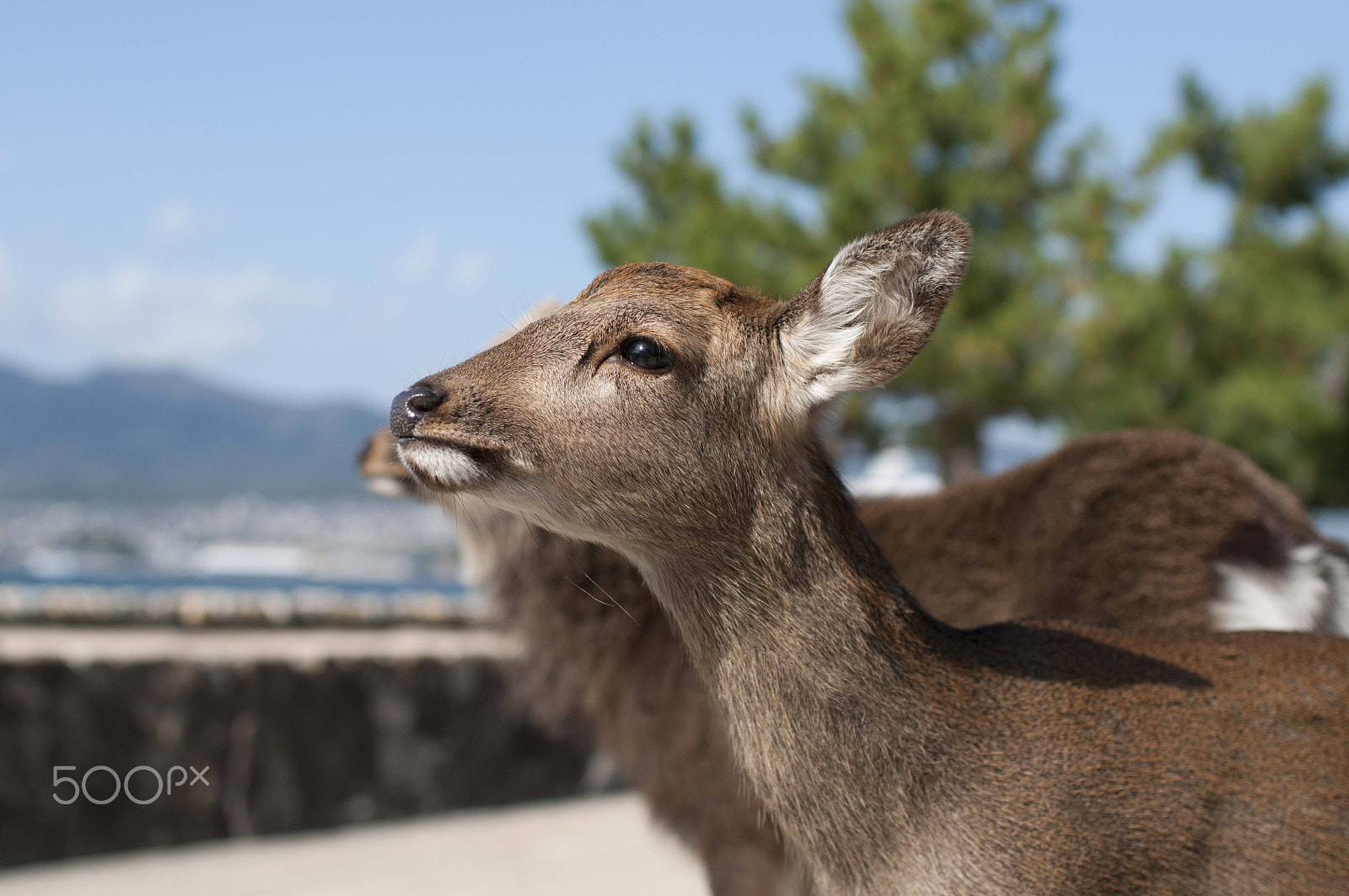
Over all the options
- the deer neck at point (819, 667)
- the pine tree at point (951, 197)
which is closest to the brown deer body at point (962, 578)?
the deer neck at point (819, 667)

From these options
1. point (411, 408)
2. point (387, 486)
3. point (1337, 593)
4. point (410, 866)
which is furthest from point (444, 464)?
point (410, 866)

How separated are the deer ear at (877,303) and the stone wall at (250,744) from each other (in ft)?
19.2

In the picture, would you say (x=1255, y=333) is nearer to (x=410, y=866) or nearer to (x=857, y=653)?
(x=410, y=866)

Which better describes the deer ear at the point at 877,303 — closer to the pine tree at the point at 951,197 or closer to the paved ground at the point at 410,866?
the paved ground at the point at 410,866

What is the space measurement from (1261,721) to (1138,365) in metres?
12.1

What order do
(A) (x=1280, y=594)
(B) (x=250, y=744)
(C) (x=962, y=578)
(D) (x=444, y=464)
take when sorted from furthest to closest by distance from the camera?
(B) (x=250, y=744) < (C) (x=962, y=578) < (A) (x=1280, y=594) < (D) (x=444, y=464)

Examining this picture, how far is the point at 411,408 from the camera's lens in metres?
2.06

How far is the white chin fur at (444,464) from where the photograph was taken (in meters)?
2.04

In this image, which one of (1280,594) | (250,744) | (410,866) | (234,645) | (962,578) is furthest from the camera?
(234,645)

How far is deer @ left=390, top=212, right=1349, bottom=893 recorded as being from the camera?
197 cm

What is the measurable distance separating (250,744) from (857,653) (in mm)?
5966

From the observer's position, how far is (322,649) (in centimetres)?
753

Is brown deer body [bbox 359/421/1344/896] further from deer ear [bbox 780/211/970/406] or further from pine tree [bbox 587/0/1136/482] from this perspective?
pine tree [bbox 587/0/1136/482]

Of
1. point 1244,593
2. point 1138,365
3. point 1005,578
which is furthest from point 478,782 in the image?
point 1138,365
